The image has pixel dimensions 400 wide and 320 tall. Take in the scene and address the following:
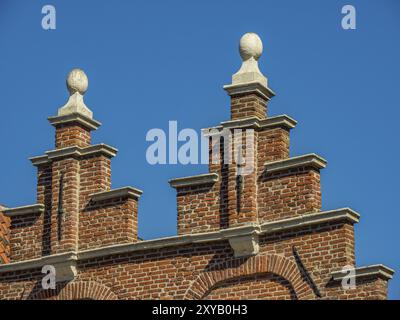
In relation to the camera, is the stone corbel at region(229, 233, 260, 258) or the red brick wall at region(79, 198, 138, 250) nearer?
the stone corbel at region(229, 233, 260, 258)

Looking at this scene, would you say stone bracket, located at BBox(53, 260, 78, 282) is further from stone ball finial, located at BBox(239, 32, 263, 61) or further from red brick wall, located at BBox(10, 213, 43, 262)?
stone ball finial, located at BBox(239, 32, 263, 61)

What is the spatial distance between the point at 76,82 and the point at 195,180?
350 centimetres

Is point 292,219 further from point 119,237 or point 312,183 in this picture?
point 119,237

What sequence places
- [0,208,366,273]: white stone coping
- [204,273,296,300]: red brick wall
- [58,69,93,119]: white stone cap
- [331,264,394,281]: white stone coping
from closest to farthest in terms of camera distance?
[331,264,394,281]: white stone coping, [0,208,366,273]: white stone coping, [204,273,296,300]: red brick wall, [58,69,93,119]: white stone cap

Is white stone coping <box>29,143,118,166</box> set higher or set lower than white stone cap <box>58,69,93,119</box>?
lower

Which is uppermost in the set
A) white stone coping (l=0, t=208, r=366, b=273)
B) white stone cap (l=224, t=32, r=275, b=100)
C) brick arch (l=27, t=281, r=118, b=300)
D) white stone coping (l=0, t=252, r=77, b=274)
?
white stone cap (l=224, t=32, r=275, b=100)

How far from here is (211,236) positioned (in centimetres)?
3444

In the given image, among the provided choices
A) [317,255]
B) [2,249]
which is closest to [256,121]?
[317,255]

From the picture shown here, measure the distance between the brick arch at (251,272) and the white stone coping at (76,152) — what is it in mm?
3412

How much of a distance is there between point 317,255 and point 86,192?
5310mm

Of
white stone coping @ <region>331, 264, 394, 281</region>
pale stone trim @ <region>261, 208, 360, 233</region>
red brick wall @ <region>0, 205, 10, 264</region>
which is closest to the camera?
white stone coping @ <region>331, 264, 394, 281</region>

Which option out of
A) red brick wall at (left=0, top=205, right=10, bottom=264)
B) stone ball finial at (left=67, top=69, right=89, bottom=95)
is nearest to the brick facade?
stone ball finial at (left=67, top=69, right=89, bottom=95)

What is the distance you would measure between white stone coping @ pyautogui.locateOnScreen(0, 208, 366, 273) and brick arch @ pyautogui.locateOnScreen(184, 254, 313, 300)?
19.3 inches

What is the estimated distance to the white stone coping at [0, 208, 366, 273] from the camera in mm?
33125
